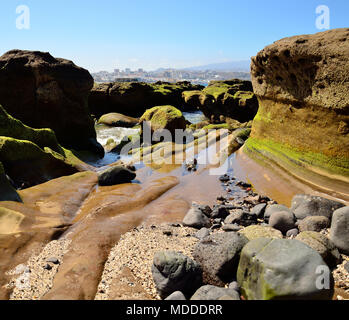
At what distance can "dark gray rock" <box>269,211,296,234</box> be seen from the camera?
721 centimetres

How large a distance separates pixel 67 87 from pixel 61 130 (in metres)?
2.89

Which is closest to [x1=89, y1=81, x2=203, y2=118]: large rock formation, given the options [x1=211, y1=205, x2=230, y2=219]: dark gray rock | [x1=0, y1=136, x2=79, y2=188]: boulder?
[x1=0, y1=136, x2=79, y2=188]: boulder

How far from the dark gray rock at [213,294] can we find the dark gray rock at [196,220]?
3.25m

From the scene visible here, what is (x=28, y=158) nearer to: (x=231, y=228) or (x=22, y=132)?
(x=22, y=132)

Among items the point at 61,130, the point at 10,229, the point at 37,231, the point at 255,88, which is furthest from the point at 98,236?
the point at 61,130

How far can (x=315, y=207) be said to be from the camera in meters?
7.77

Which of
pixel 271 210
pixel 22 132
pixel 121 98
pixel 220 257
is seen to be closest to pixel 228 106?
pixel 121 98

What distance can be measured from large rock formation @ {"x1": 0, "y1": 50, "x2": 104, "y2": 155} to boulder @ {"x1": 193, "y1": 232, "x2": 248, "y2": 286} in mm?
15685

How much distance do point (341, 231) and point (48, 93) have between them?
17.9m

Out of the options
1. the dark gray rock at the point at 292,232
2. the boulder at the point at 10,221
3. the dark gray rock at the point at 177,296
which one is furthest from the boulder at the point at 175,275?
the boulder at the point at 10,221

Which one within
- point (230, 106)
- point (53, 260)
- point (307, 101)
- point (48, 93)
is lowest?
point (53, 260)

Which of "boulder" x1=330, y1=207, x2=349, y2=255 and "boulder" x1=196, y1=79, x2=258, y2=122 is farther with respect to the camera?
"boulder" x1=196, y1=79, x2=258, y2=122

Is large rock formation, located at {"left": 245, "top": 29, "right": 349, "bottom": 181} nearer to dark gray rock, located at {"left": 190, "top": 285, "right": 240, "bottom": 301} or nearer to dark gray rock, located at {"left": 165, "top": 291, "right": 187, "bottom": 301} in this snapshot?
dark gray rock, located at {"left": 190, "top": 285, "right": 240, "bottom": 301}

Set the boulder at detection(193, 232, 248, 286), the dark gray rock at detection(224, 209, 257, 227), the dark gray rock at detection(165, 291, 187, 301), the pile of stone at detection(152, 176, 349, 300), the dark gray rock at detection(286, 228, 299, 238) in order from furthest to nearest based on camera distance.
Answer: the dark gray rock at detection(224, 209, 257, 227) < the dark gray rock at detection(286, 228, 299, 238) < the boulder at detection(193, 232, 248, 286) < the dark gray rock at detection(165, 291, 187, 301) < the pile of stone at detection(152, 176, 349, 300)
